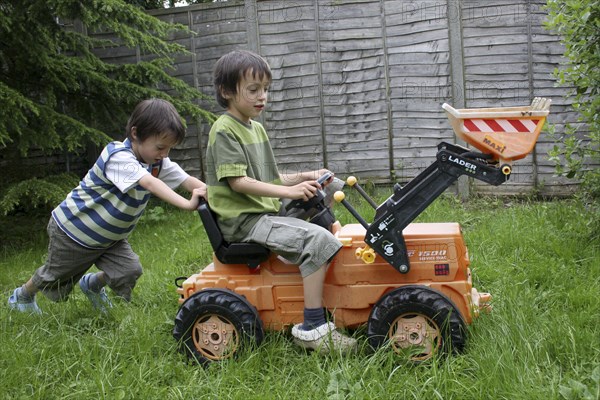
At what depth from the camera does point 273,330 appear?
3.14 m

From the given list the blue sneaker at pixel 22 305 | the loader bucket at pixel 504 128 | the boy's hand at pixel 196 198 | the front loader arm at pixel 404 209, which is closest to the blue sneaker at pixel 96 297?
the blue sneaker at pixel 22 305

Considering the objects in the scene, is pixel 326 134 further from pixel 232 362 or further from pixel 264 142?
pixel 232 362

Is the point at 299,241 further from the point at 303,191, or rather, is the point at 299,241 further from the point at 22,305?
the point at 22,305

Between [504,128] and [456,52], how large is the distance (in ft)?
12.9

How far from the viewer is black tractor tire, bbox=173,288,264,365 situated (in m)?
3.01

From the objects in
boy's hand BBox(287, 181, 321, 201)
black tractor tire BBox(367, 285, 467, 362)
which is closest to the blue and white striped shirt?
boy's hand BBox(287, 181, 321, 201)

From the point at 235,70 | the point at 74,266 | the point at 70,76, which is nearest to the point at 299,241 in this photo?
the point at 235,70

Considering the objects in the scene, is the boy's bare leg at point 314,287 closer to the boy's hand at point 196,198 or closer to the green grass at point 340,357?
the green grass at point 340,357

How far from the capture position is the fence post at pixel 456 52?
6.34 metres

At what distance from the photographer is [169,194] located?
10.3 ft

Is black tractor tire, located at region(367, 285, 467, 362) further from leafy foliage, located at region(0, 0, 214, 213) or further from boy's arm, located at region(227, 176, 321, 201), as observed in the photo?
leafy foliage, located at region(0, 0, 214, 213)

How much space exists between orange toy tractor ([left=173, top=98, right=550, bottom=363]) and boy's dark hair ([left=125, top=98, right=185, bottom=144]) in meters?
0.61

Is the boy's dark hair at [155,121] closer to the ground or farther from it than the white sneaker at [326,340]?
farther from it

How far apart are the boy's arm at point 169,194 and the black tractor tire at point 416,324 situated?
104 cm
